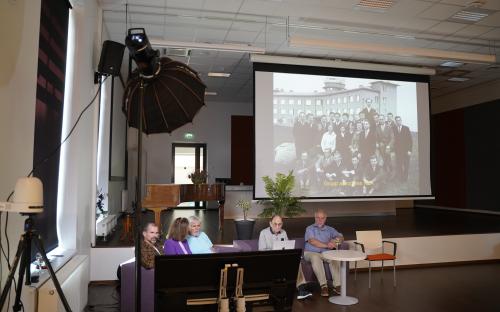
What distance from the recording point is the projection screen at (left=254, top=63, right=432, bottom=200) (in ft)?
26.6

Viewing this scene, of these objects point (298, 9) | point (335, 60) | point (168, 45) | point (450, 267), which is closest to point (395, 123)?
point (335, 60)

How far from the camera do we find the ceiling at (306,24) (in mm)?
6016

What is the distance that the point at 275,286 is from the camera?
1.57 m

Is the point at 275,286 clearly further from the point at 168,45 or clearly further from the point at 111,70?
the point at 168,45

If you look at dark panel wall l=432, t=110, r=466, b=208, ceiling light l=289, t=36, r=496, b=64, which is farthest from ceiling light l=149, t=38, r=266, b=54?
dark panel wall l=432, t=110, r=466, b=208

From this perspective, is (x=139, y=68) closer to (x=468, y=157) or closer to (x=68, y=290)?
(x=68, y=290)

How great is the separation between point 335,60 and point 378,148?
2.29 meters

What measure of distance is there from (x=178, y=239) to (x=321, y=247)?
2171 mm

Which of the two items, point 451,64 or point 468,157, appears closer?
point 451,64

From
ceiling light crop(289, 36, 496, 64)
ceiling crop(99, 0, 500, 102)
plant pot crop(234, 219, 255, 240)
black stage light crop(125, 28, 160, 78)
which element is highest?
ceiling crop(99, 0, 500, 102)

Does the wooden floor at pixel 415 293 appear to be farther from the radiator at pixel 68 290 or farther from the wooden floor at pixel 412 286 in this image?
the radiator at pixel 68 290

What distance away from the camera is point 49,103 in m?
→ 3.57

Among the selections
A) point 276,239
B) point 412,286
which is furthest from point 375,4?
point 412,286

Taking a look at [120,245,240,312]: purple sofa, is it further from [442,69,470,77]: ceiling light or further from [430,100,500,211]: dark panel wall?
[430,100,500,211]: dark panel wall
